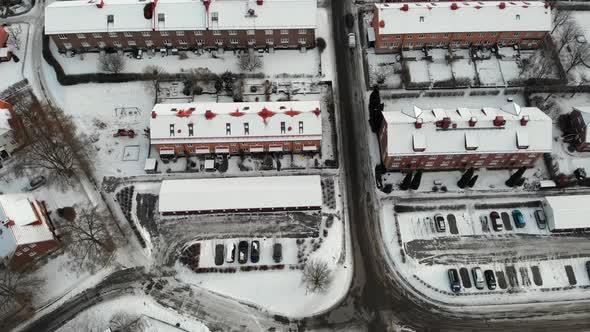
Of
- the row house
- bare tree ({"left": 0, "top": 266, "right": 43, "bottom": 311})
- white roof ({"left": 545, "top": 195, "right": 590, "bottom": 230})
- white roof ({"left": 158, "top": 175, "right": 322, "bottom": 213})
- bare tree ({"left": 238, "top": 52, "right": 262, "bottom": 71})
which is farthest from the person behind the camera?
bare tree ({"left": 238, "top": 52, "right": 262, "bottom": 71})

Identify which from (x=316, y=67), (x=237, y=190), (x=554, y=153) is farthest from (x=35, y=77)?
(x=554, y=153)

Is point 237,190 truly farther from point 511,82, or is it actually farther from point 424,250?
point 511,82

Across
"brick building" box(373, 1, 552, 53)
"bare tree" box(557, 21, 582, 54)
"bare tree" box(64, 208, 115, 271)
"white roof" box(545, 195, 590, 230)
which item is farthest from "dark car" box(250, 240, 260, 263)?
"bare tree" box(557, 21, 582, 54)

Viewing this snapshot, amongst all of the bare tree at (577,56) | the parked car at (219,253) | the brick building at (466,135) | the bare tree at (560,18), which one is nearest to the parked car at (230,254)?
the parked car at (219,253)

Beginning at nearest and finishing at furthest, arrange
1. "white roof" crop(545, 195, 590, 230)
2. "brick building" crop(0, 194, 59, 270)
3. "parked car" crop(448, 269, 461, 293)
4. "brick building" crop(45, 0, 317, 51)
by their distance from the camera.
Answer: "brick building" crop(0, 194, 59, 270) → "parked car" crop(448, 269, 461, 293) → "white roof" crop(545, 195, 590, 230) → "brick building" crop(45, 0, 317, 51)

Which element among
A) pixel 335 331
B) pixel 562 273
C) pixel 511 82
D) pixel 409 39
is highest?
pixel 409 39

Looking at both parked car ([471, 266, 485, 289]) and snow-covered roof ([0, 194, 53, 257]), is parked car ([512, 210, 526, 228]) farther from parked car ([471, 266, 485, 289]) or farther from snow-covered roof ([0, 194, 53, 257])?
snow-covered roof ([0, 194, 53, 257])

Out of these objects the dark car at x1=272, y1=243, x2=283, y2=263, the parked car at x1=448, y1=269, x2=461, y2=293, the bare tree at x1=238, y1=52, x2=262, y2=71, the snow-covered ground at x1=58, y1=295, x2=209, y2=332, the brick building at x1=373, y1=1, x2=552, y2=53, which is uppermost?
the brick building at x1=373, y1=1, x2=552, y2=53
